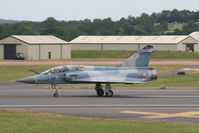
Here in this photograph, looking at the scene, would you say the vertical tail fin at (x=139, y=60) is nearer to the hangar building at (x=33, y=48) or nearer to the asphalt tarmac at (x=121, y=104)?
the asphalt tarmac at (x=121, y=104)

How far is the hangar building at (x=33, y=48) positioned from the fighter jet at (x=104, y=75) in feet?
215

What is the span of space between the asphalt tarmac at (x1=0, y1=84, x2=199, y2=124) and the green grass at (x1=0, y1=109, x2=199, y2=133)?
2854 millimetres

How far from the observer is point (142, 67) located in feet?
130

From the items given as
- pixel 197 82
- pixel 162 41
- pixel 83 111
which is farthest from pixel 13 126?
pixel 162 41

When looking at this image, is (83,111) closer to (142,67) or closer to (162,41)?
(142,67)

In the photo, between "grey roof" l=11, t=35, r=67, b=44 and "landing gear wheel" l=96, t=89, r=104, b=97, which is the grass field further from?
"grey roof" l=11, t=35, r=67, b=44

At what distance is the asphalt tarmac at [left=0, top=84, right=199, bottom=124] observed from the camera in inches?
1080

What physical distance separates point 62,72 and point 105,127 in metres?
18.4

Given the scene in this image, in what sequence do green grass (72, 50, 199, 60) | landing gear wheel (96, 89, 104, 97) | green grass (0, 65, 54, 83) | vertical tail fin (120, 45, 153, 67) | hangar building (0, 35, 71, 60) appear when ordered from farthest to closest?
green grass (72, 50, 199, 60), hangar building (0, 35, 71, 60), green grass (0, 65, 54, 83), landing gear wheel (96, 89, 104, 97), vertical tail fin (120, 45, 153, 67)

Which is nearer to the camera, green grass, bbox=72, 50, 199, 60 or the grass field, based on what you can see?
the grass field

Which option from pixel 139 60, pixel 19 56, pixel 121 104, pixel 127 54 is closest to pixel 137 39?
pixel 127 54

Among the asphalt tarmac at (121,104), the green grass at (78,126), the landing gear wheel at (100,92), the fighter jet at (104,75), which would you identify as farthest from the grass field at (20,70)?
the green grass at (78,126)

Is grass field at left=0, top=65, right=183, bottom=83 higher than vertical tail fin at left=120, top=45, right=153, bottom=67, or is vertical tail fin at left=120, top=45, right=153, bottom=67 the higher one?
vertical tail fin at left=120, top=45, right=153, bottom=67

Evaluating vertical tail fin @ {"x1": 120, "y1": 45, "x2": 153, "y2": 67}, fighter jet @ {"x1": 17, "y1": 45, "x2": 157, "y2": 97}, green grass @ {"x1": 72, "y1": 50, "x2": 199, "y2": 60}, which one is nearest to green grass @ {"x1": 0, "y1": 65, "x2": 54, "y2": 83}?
fighter jet @ {"x1": 17, "y1": 45, "x2": 157, "y2": 97}
